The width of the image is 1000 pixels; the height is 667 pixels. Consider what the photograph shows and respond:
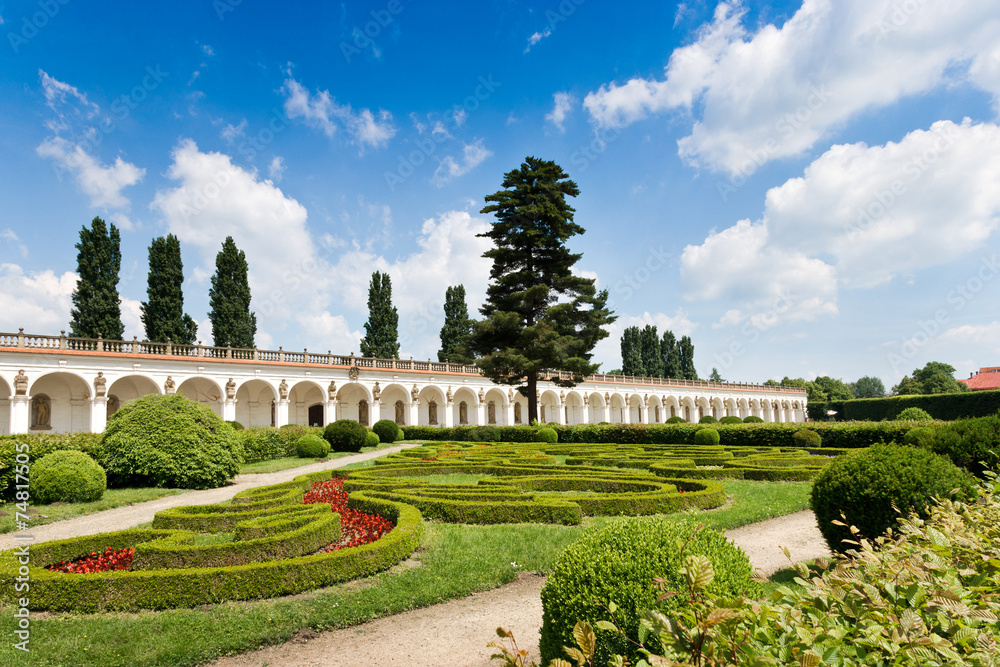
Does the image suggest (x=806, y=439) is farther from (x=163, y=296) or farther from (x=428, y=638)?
(x=163, y=296)

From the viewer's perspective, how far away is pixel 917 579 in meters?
2.34

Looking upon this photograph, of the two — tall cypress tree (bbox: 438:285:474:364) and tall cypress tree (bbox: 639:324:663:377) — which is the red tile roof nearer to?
tall cypress tree (bbox: 639:324:663:377)

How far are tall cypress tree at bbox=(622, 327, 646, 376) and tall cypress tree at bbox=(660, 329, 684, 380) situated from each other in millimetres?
6015

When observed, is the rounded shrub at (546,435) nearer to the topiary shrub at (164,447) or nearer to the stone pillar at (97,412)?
the topiary shrub at (164,447)

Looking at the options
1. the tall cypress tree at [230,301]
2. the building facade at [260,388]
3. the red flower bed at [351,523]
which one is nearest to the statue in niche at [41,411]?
the building facade at [260,388]

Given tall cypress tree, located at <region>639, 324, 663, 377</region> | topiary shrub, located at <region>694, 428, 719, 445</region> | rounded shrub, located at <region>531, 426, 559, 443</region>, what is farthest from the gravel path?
tall cypress tree, located at <region>639, 324, 663, 377</region>

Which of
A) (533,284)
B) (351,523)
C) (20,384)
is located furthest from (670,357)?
(351,523)

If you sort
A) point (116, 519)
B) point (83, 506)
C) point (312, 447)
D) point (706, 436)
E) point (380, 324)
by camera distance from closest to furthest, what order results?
point (116, 519), point (83, 506), point (312, 447), point (706, 436), point (380, 324)

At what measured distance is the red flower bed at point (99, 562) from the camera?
6.69m

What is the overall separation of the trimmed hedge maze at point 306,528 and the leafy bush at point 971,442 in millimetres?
3612

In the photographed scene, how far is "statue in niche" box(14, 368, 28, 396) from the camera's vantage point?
27112mm

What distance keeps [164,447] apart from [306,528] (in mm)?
8815

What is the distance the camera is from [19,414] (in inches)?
1068

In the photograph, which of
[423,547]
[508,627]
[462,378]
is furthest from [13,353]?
[508,627]
